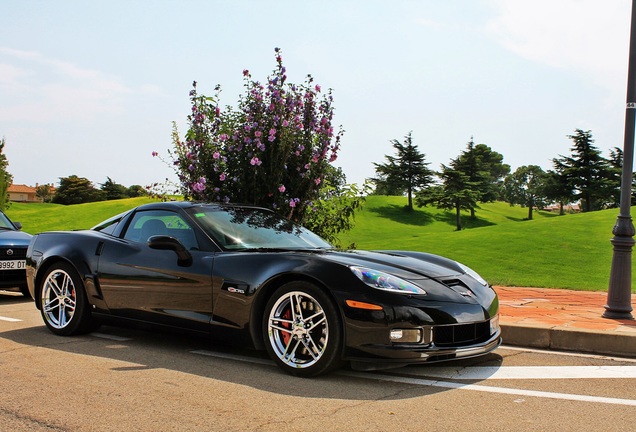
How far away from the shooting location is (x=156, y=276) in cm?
552

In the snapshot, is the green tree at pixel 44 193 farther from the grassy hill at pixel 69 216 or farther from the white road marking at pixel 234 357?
the white road marking at pixel 234 357

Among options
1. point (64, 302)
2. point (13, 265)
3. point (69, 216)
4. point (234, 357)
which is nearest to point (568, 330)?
point (234, 357)

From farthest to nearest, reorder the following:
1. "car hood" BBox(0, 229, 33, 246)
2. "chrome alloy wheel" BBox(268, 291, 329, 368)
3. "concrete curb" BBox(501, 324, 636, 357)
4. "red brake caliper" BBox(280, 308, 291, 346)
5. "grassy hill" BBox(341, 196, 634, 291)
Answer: "grassy hill" BBox(341, 196, 634, 291), "car hood" BBox(0, 229, 33, 246), "concrete curb" BBox(501, 324, 636, 357), "red brake caliper" BBox(280, 308, 291, 346), "chrome alloy wheel" BBox(268, 291, 329, 368)

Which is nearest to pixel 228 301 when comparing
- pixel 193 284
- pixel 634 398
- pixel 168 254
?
pixel 193 284

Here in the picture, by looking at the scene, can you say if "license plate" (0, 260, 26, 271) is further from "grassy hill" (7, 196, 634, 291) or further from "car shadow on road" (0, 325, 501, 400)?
"grassy hill" (7, 196, 634, 291)

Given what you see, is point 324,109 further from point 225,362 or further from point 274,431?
point 274,431

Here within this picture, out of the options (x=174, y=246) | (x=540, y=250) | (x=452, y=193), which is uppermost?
(x=452, y=193)

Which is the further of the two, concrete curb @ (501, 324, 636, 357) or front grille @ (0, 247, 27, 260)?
front grille @ (0, 247, 27, 260)

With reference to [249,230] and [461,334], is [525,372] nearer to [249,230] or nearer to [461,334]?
[461,334]

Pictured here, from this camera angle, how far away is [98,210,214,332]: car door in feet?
17.2

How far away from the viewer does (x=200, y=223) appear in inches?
221

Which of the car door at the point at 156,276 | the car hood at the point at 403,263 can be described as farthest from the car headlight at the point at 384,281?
the car door at the point at 156,276

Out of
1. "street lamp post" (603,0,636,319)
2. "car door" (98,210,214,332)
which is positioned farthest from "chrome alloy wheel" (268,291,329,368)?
"street lamp post" (603,0,636,319)

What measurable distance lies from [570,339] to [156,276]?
3782 mm
